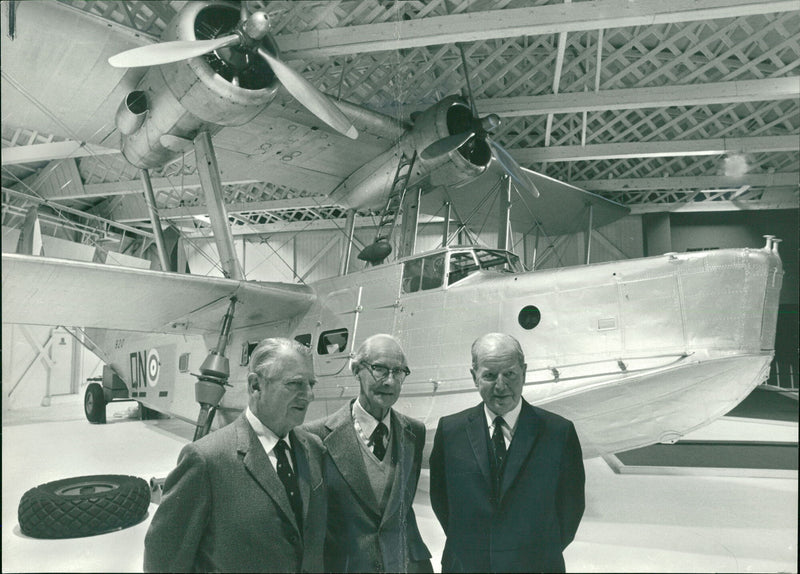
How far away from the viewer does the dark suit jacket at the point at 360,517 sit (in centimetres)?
166

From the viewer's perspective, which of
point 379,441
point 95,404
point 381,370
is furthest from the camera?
point 95,404

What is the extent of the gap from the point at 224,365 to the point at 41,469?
2.11m

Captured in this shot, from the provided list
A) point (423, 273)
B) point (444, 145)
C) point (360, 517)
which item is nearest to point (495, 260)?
point (423, 273)

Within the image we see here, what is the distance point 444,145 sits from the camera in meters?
5.21

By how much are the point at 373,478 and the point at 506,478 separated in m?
0.46

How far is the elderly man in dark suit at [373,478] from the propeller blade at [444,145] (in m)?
3.78

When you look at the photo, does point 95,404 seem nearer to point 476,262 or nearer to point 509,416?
point 476,262

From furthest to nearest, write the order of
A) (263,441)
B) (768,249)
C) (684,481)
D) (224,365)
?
(684,481)
(224,365)
(768,249)
(263,441)

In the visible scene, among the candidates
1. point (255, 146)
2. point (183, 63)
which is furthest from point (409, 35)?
point (183, 63)

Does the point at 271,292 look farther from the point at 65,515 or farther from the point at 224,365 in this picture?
the point at 65,515

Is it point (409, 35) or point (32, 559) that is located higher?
point (409, 35)

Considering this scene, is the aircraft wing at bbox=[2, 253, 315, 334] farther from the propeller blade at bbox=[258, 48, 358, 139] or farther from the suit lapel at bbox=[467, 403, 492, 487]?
the suit lapel at bbox=[467, 403, 492, 487]

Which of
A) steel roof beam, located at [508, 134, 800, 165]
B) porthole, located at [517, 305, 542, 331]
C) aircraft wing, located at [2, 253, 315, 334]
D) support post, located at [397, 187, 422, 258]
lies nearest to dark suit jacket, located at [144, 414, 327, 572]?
aircraft wing, located at [2, 253, 315, 334]

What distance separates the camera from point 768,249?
2.99m
